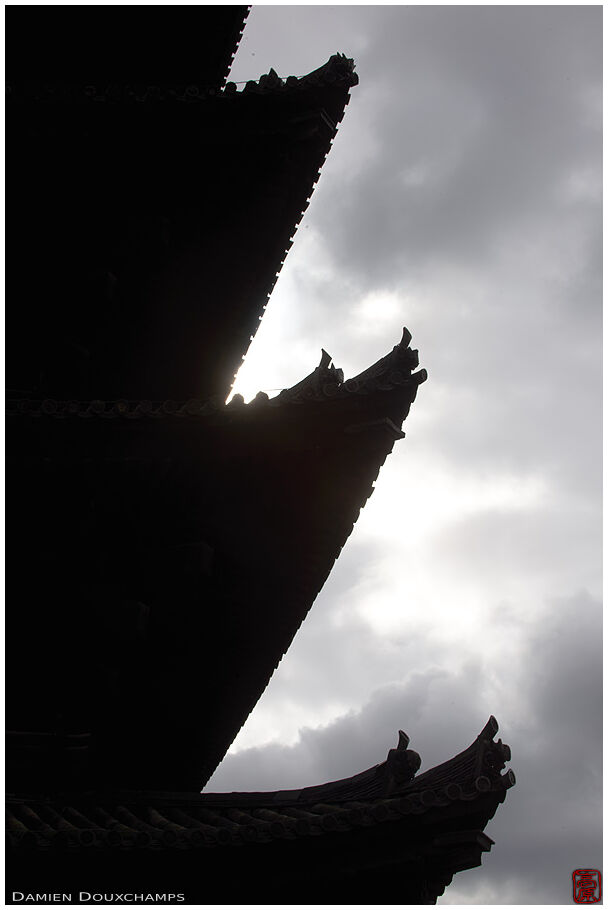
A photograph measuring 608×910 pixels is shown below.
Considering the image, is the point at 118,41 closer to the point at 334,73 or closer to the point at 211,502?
the point at 334,73

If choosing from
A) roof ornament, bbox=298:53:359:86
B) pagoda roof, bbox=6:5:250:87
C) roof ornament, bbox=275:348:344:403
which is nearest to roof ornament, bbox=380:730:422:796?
roof ornament, bbox=275:348:344:403

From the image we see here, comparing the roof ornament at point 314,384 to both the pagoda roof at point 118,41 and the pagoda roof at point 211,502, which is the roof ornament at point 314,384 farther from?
the pagoda roof at point 118,41

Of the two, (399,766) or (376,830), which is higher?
(399,766)

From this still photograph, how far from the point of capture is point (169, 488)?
23.1ft

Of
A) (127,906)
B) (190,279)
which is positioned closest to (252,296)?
(190,279)

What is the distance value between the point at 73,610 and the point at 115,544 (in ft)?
2.24

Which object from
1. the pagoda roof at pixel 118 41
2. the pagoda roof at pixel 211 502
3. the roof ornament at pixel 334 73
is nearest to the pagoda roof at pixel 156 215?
the roof ornament at pixel 334 73

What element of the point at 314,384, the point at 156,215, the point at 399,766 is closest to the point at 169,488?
the point at 314,384

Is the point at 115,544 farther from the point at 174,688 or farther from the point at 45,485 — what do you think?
the point at 174,688

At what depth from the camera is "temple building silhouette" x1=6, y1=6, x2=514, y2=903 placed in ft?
17.6

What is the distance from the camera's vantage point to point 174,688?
26.2 ft

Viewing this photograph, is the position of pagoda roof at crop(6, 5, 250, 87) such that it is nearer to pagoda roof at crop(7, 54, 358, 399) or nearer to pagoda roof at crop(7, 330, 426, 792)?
pagoda roof at crop(7, 54, 358, 399)

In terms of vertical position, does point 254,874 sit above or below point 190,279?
below

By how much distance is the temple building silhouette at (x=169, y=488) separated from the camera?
5.36 meters
